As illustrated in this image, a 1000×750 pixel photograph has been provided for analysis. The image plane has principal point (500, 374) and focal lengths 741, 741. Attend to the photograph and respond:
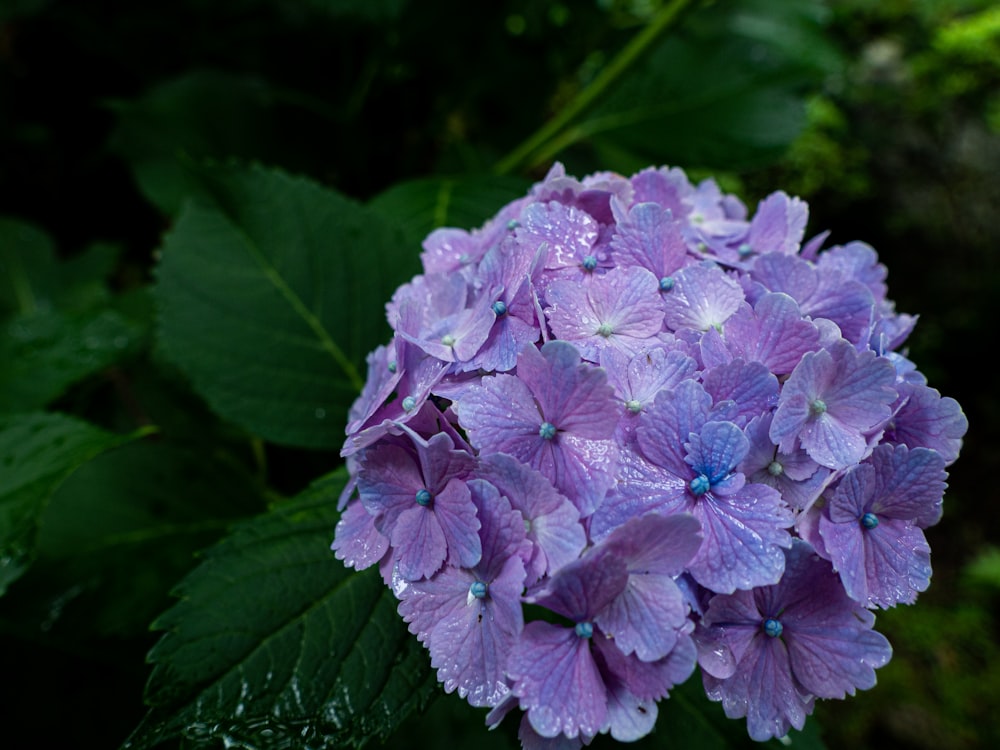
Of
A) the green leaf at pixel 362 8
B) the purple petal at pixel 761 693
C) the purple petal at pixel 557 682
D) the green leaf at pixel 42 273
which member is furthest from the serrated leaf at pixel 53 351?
the purple petal at pixel 761 693

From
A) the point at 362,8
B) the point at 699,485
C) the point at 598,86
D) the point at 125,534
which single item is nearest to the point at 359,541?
the point at 699,485

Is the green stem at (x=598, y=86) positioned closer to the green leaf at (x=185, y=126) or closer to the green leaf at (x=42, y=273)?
the green leaf at (x=185, y=126)

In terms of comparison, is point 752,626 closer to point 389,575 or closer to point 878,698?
point 389,575

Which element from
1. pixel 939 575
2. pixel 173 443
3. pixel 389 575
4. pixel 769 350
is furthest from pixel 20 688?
pixel 939 575

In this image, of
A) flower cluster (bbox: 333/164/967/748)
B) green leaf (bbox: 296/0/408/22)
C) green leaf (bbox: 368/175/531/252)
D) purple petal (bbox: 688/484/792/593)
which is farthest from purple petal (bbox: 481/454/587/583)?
green leaf (bbox: 296/0/408/22)

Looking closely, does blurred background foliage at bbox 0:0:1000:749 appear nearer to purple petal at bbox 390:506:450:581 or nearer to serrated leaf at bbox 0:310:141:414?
serrated leaf at bbox 0:310:141:414

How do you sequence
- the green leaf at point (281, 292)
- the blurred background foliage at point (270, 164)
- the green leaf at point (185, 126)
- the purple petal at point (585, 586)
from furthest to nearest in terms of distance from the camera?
the green leaf at point (185, 126)
the blurred background foliage at point (270, 164)
the green leaf at point (281, 292)
the purple petal at point (585, 586)
